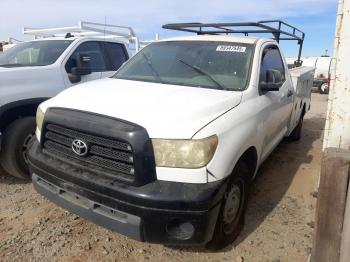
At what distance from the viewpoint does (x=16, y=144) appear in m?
4.23

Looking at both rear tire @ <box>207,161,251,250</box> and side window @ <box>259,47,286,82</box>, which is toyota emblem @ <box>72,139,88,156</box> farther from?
side window @ <box>259,47,286,82</box>

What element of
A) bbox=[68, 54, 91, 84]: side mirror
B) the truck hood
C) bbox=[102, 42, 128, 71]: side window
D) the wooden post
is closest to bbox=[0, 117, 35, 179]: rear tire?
bbox=[68, 54, 91, 84]: side mirror

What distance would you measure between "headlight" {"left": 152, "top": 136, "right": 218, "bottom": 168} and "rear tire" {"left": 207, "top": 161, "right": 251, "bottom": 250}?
0.41m

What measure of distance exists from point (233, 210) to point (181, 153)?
0.93m

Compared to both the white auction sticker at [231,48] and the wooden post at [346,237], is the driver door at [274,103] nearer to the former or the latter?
the white auction sticker at [231,48]

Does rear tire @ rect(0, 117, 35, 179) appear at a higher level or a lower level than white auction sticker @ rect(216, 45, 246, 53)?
lower

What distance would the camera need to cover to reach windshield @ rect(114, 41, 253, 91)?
142 inches

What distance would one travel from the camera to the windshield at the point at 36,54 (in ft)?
17.0

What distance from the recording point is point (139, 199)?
2.50 metres

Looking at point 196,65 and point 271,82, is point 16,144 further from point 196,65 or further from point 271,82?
point 271,82

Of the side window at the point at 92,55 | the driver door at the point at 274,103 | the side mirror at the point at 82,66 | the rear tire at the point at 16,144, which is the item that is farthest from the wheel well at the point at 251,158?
the side window at the point at 92,55

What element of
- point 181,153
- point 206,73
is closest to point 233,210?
point 181,153

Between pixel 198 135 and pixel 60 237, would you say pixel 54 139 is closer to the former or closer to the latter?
pixel 60 237

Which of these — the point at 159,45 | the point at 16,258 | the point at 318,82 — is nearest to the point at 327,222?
the point at 16,258
